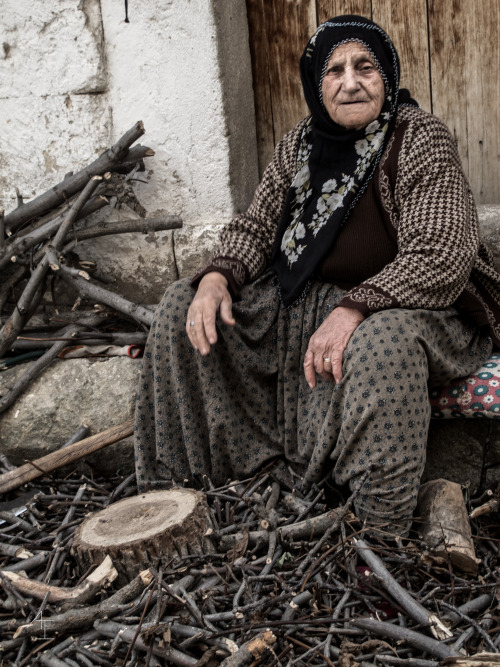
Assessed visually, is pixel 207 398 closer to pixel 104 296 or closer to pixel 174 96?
pixel 104 296

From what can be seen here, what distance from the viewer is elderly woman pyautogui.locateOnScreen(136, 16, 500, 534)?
236 cm

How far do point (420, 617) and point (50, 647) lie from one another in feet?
3.32

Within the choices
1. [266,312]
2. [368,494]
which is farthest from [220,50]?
[368,494]

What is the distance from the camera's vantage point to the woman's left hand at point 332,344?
2.29m

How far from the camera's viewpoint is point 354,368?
87.7 inches

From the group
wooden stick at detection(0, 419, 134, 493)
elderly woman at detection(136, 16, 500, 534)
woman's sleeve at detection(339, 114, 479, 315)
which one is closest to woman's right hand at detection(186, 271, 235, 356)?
elderly woman at detection(136, 16, 500, 534)

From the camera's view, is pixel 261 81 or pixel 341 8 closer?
pixel 341 8

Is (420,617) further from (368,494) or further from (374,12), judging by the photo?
(374,12)

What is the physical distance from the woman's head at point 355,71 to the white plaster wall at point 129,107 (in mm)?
721

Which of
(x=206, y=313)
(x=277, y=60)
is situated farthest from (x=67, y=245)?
(x=277, y=60)

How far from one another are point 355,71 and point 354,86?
2.6 inches

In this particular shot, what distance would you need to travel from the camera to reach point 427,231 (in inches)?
93.9

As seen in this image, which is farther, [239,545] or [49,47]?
[49,47]

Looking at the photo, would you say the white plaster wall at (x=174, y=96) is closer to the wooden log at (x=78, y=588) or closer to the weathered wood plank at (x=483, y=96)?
the weathered wood plank at (x=483, y=96)
